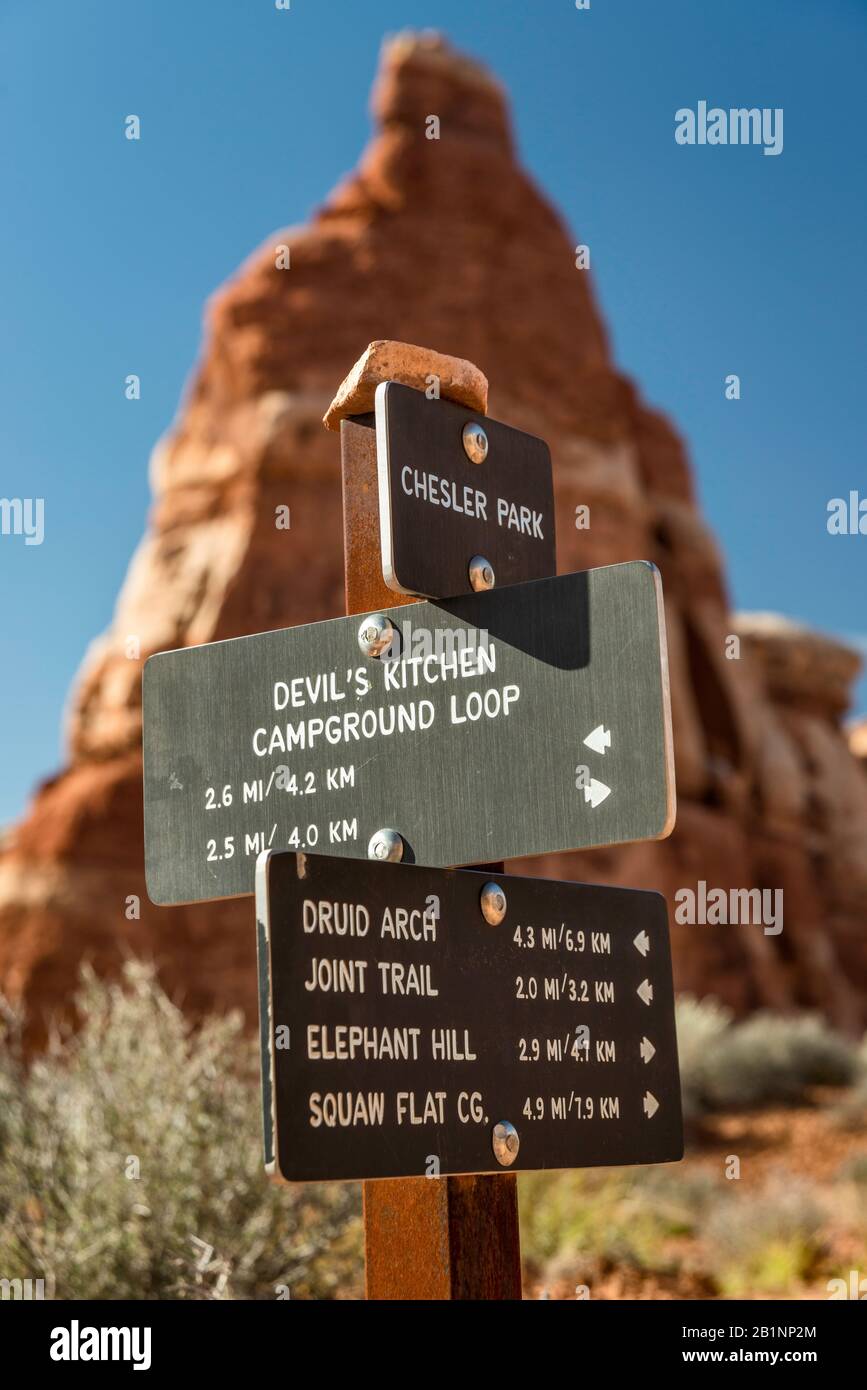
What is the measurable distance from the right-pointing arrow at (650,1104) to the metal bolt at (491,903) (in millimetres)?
497

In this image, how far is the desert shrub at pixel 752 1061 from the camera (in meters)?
15.8

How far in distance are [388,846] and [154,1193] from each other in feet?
12.9

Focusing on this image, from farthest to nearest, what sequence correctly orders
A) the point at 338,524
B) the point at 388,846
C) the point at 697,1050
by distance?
1. the point at 338,524
2. the point at 697,1050
3. the point at 388,846

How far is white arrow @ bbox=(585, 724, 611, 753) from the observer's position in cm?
243

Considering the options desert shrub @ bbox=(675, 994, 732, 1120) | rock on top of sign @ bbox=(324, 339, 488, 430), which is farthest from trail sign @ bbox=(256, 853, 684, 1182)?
desert shrub @ bbox=(675, 994, 732, 1120)

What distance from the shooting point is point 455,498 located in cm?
281

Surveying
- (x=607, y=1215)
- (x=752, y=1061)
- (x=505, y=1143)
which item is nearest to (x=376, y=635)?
(x=505, y=1143)

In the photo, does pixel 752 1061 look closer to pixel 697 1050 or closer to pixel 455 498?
pixel 697 1050

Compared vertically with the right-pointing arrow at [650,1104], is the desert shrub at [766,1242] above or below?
below

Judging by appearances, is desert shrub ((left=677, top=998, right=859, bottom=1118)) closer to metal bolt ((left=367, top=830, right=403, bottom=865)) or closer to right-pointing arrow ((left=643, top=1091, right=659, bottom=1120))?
right-pointing arrow ((left=643, top=1091, right=659, bottom=1120))

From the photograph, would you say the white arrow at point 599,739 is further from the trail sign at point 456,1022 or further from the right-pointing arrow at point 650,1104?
the right-pointing arrow at point 650,1104

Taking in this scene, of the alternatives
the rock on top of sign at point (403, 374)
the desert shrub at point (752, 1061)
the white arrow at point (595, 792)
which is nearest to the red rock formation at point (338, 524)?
the desert shrub at point (752, 1061)

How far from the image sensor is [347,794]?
8.80ft

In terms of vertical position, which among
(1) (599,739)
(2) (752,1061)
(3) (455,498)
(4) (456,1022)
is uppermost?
(3) (455,498)
